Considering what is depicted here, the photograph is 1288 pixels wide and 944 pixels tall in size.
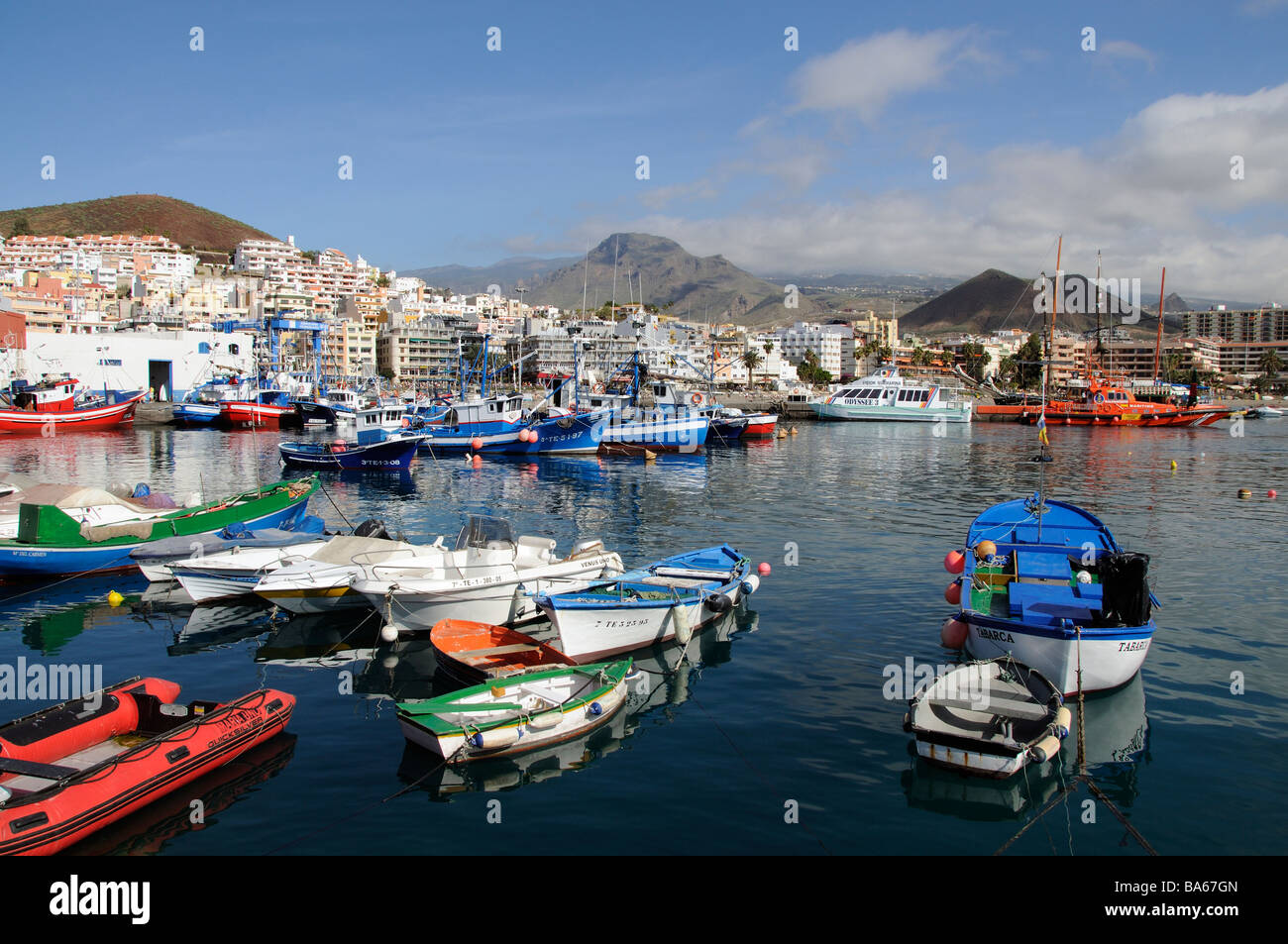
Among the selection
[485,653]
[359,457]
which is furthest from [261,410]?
[485,653]

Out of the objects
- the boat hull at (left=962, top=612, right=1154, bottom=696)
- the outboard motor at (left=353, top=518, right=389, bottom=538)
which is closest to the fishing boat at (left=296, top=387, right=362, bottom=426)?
the outboard motor at (left=353, top=518, right=389, bottom=538)

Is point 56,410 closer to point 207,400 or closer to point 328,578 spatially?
point 207,400

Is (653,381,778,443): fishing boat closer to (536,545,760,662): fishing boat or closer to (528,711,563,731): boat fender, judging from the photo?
(536,545,760,662): fishing boat

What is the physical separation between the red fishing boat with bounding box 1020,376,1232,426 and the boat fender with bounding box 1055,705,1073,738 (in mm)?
83692

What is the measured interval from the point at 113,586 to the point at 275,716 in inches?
479

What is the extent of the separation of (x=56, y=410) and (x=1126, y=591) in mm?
76440

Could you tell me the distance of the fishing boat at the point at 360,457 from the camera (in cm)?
4572

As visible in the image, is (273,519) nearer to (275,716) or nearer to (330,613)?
(330,613)

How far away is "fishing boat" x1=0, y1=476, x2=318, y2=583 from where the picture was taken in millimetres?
21125

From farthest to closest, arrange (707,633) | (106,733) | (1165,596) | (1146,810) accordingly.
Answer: (1165,596)
(707,633)
(106,733)
(1146,810)

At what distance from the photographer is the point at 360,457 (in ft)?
152
